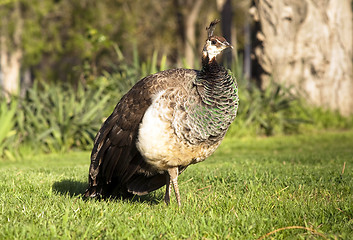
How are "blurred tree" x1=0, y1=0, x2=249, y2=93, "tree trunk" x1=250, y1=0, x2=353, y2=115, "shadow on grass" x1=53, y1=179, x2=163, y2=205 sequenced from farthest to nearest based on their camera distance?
"blurred tree" x1=0, y1=0, x2=249, y2=93, "tree trunk" x1=250, y1=0, x2=353, y2=115, "shadow on grass" x1=53, y1=179, x2=163, y2=205

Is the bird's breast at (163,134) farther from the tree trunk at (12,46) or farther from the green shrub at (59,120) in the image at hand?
the tree trunk at (12,46)

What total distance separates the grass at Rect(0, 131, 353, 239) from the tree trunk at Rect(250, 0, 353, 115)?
17.5 feet

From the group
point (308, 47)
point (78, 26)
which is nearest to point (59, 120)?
point (308, 47)

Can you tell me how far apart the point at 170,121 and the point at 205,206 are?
2.92ft

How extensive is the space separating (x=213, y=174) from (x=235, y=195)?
1.15 meters

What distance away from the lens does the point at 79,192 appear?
5465mm

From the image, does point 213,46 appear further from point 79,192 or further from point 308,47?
point 308,47

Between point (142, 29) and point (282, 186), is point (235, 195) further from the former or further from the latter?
point (142, 29)

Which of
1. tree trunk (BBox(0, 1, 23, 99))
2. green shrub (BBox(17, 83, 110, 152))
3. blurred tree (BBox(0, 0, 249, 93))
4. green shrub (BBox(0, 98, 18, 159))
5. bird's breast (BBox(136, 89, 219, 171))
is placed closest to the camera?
bird's breast (BBox(136, 89, 219, 171))

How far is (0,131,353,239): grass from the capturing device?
12.3 ft

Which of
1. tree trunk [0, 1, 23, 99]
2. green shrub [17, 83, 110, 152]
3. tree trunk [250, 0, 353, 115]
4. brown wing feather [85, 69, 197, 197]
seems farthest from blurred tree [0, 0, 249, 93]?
brown wing feather [85, 69, 197, 197]

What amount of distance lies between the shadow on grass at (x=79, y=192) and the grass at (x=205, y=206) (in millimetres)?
12

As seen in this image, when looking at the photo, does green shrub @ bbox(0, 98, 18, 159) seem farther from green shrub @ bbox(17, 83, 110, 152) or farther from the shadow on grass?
the shadow on grass

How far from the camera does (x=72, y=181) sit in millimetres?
5898
